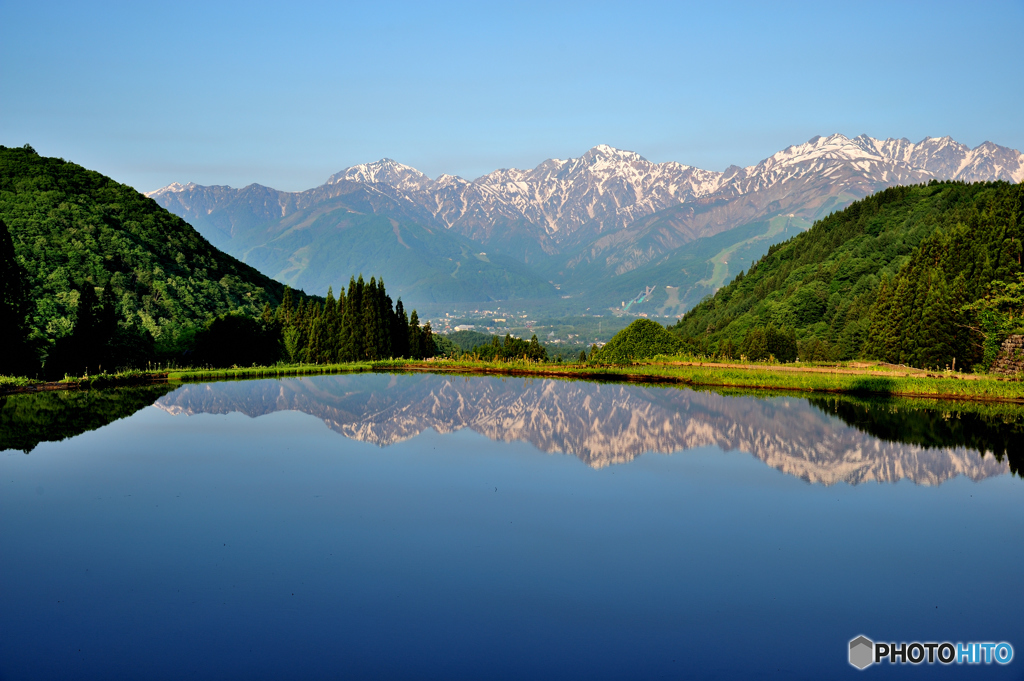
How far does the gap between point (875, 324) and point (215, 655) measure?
207 feet

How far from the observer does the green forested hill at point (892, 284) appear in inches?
2079

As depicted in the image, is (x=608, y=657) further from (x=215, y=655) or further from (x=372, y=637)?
(x=215, y=655)

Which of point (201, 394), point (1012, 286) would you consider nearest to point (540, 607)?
point (201, 394)

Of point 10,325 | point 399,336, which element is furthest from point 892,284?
point 10,325

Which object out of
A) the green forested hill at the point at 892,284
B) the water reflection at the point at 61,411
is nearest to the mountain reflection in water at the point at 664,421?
the water reflection at the point at 61,411

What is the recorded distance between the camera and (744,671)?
10406 millimetres

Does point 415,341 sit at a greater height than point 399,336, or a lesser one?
lesser

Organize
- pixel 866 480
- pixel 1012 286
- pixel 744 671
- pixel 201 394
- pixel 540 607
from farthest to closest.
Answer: pixel 1012 286 < pixel 201 394 < pixel 866 480 < pixel 540 607 < pixel 744 671

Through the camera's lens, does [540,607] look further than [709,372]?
No

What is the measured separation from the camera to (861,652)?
11.0 metres

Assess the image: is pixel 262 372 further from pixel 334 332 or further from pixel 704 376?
pixel 704 376

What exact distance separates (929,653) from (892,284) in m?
64.9

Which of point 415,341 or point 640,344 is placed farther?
point 415,341

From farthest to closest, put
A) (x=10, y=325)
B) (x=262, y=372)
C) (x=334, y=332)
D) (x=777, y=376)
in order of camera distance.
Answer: (x=334, y=332)
(x=262, y=372)
(x=777, y=376)
(x=10, y=325)
